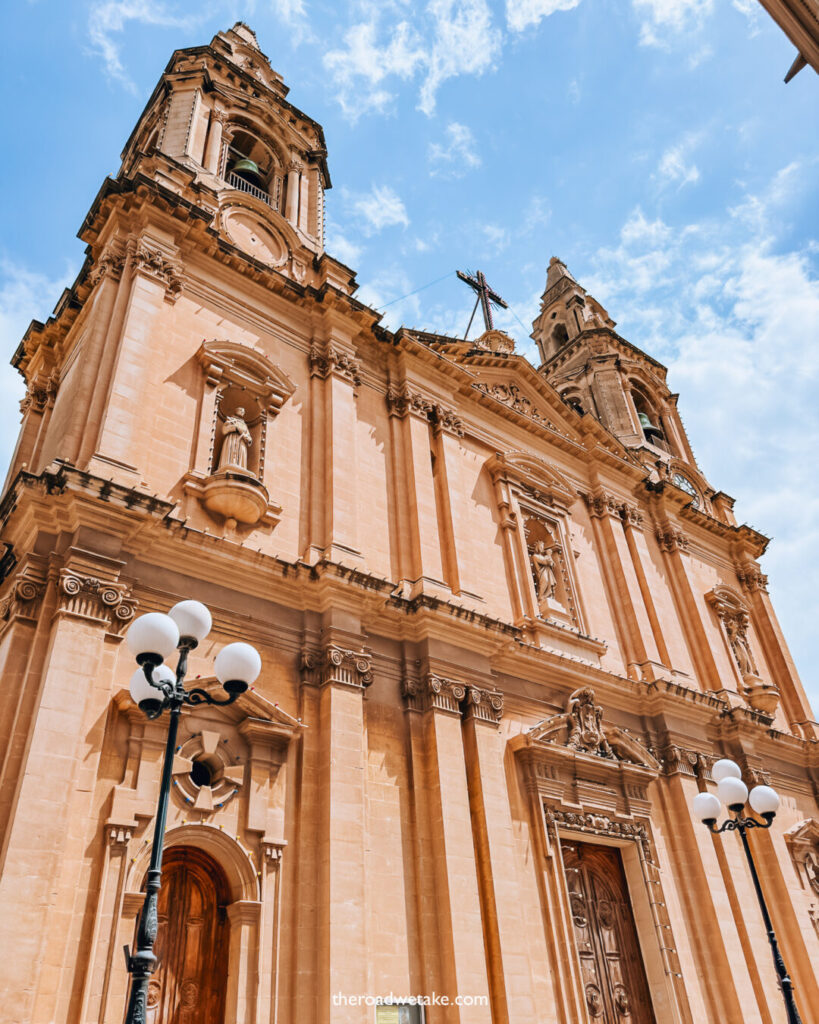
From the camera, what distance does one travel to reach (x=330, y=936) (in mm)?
9875

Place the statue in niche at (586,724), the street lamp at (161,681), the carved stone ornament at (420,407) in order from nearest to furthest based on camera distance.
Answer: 1. the street lamp at (161,681)
2. the statue in niche at (586,724)
3. the carved stone ornament at (420,407)

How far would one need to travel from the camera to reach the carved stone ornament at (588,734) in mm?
14438

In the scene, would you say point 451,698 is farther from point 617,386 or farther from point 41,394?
point 617,386

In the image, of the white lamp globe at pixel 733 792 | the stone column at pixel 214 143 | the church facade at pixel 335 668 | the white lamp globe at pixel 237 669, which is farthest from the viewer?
the stone column at pixel 214 143

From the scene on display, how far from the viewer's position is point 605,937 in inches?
535

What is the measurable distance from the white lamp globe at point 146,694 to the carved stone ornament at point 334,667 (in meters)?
5.01

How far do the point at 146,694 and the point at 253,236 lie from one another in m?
12.8

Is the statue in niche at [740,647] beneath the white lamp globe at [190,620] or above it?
above

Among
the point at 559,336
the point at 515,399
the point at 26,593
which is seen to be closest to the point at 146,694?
the point at 26,593

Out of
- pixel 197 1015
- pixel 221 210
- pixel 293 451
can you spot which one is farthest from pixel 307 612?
pixel 221 210

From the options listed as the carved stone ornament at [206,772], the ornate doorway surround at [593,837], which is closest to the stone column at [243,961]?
the carved stone ornament at [206,772]

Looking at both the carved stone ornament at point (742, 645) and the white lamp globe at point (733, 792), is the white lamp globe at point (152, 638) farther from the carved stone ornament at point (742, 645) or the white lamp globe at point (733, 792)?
the carved stone ornament at point (742, 645)

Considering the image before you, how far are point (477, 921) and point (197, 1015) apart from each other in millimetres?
3807

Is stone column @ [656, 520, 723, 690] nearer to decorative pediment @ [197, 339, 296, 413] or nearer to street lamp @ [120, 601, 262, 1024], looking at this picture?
decorative pediment @ [197, 339, 296, 413]
